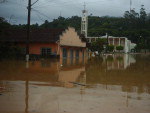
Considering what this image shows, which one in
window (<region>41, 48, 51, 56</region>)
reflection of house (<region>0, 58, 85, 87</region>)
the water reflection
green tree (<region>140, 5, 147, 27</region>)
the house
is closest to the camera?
reflection of house (<region>0, 58, 85, 87</region>)

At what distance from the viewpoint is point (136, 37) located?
135 m

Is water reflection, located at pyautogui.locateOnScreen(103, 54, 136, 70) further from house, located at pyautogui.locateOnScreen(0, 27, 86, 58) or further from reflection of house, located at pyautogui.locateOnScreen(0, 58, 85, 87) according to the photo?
house, located at pyautogui.locateOnScreen(0, 27, 86, 58)

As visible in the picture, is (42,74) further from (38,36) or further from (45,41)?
(38,36)

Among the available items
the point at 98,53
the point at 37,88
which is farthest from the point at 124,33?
the point at 37,88

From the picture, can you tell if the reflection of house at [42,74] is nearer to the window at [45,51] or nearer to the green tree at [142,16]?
the window at [45,51]

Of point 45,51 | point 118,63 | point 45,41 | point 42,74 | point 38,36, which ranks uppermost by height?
point 38,36

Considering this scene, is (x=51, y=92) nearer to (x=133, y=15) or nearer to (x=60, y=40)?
(x=60, y=40)

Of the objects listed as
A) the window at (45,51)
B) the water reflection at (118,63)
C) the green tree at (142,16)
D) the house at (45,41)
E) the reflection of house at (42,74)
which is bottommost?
the reflection of house at (42,74)

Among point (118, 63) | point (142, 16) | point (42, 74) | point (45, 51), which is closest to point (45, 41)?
point (45, 51)

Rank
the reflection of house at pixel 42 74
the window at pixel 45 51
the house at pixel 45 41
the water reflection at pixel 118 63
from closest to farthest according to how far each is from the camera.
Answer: the reflection of house at pixel 42 74 → the water reflection at pixel 118 63 → the house at pixel 45 41 → the window at pixel 45 51

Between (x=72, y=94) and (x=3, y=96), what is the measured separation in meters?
2.81

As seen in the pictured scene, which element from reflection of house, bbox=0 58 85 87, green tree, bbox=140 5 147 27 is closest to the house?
reflection of house, bbox=0 58 85 87

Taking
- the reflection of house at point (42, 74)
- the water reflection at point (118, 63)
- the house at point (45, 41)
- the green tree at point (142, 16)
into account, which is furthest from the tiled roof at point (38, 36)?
the green tree at point (142, 16)

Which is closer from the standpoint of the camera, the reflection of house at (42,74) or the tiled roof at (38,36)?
the reflection of house at (42,74)
